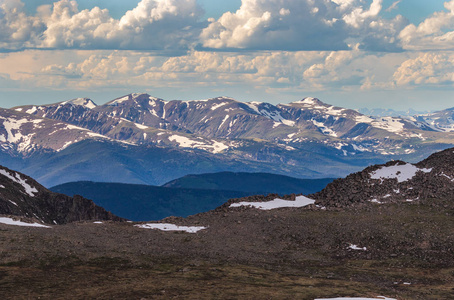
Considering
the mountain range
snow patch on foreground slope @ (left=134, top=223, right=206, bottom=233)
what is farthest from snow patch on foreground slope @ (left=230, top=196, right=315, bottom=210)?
snow patch on foreground slope @ (left=134, top=223, right=206, bottom=233)

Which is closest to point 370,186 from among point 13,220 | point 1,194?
point 13,220

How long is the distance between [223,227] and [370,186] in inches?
1560

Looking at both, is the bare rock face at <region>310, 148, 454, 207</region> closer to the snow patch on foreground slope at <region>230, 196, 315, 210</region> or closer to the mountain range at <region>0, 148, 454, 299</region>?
the mountain range at <region>0, 148, 454, 299</region>

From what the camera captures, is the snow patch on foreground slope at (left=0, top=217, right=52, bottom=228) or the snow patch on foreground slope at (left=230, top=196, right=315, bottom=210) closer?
the snow patch on foreground slope at (left=0, top=217, right=52, bottom=228)

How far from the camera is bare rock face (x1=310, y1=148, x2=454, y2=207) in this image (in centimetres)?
12238

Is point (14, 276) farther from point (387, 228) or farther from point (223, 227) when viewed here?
point (387, 228)

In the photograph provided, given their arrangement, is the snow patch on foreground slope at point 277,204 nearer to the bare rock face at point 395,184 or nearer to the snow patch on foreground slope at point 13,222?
the bare rock face at point 395,184

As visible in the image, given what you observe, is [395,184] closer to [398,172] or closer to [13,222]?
[398,172]

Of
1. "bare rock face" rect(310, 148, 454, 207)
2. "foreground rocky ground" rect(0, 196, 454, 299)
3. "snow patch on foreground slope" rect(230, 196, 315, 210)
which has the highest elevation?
"bare rock face" rect(310, 148, 454, 207)

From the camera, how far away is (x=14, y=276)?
68125 millimetres

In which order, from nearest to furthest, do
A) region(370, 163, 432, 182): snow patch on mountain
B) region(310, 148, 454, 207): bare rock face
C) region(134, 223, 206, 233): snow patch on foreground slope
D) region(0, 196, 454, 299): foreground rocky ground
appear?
region(0, 196, 454, 299): foreground rocky ground → region(134, 223, 206, 233): snow patch on foreground slope → region(310, 148, 454, 207): bare rock face → region(370, 163, 432, 182): snow patch on mountain

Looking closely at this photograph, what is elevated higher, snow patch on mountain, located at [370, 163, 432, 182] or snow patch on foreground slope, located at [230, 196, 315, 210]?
snow patch on mountain, located at [370, 163, 432, 182]

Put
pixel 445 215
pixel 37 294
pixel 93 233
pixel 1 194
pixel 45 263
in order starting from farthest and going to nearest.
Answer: pixel 1 194, pixel 445 215, pixel 93 233, pixel 45 263, pixel 37 294

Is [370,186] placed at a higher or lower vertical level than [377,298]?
higher
